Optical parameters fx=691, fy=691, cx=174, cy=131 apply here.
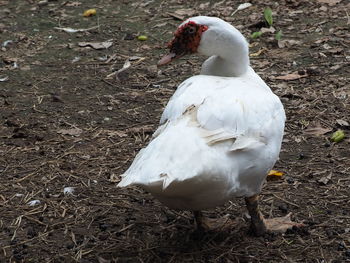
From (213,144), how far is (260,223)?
794 mm

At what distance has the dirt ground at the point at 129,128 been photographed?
3.76m

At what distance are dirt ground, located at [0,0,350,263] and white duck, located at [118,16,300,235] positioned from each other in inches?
11.0

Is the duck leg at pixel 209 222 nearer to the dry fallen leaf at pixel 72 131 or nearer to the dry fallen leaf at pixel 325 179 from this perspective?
the dry fallen leaf at pixel 325 179

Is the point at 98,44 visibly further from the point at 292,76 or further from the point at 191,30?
the point at 191,30

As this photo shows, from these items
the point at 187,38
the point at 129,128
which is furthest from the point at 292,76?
the point at 187,38

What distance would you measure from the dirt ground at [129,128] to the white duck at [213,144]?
0.92 ft

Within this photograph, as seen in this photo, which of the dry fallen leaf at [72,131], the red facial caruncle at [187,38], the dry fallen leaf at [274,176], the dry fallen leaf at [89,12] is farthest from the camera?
the dry fallen leaf at [89,12]

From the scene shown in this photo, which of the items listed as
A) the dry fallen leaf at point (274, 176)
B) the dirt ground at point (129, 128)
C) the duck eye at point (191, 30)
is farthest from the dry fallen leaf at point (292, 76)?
the duck eye at point (191, 30)

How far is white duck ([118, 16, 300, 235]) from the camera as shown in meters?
3.08

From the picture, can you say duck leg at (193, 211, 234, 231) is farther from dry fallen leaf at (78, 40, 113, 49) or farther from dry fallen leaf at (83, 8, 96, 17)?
Answer: dry fallen leaf at (83, 8, 96, 17)

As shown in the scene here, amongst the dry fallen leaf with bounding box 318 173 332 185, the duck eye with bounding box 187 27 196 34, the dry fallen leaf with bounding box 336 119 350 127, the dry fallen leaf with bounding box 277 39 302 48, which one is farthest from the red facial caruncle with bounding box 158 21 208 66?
→ the dry fallen leaf with bounding box 277 39 302 48

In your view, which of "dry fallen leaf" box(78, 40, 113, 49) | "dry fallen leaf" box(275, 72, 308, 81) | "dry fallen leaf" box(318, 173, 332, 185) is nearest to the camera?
"dry fallen leaf" box(318, 173, 332, 185)

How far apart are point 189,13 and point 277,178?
342cm

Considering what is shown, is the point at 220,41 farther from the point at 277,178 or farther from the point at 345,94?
the point at 345,94
